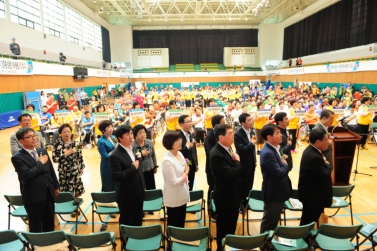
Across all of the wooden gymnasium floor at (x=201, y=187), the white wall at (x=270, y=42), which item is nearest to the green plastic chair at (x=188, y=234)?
the wooden gymnasium floor at (x=201, y=187)

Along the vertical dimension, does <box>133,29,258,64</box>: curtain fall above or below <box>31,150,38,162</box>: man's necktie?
above

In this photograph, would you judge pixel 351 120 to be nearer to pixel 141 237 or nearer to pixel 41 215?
pixel 141 237

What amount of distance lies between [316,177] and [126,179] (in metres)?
2.27

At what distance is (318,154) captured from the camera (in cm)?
306

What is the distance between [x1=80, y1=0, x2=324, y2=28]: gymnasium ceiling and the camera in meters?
22.0

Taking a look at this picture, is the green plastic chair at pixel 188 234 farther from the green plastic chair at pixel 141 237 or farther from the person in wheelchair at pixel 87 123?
the person in wheelchair at pixel 87 123

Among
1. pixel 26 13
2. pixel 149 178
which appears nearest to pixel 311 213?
pixel 149 178

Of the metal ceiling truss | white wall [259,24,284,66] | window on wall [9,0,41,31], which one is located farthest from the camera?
white wall [259,24,284,66]

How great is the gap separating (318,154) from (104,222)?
11.5 ft

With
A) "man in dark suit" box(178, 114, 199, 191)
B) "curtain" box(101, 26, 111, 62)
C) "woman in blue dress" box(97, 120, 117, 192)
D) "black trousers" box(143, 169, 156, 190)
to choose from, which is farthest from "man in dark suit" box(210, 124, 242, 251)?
"curtain" box(101, 26, 111, 62)

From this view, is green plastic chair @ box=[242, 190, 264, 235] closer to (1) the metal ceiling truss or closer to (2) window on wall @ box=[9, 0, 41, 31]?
(2) window on wall @ box=[9, 0, 41, 31]

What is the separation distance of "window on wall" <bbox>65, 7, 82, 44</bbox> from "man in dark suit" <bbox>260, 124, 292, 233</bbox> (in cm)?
2100

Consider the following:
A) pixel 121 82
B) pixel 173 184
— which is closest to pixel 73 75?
pixel 121 82

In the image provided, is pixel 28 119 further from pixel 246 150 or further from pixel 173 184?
pixel 246 150
